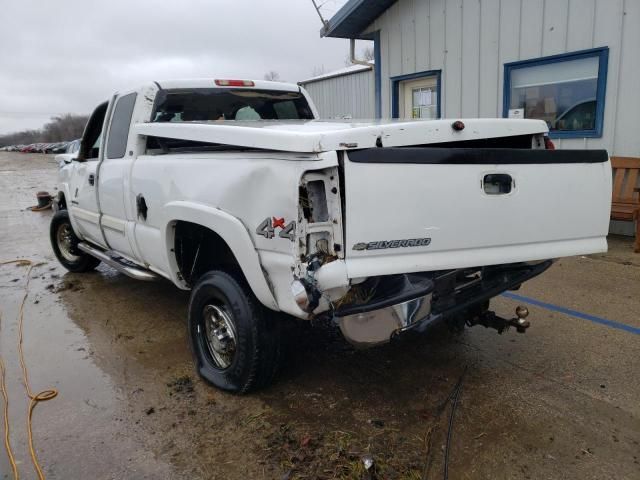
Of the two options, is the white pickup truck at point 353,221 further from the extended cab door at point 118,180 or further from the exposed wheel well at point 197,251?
the extended cab door at point 118,180

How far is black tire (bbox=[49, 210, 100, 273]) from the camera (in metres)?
6.55

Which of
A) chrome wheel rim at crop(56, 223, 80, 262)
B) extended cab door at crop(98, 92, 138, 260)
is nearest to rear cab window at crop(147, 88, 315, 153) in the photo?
extended cab door at crop(98, 92, 138, 260)

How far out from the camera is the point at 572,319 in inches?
180

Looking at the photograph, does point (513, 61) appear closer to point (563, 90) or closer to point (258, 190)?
point (563, 90)

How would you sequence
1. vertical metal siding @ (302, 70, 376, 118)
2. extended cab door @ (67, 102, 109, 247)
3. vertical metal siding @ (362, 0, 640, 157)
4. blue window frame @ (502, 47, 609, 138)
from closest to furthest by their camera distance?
extended cab door @ (67, 102, 109, 247) → vertical metal siding @ (362, 0, 640, 157) → blue window frame @ (502, 47, 609, 138) → vertical metal siding @ (302, 70, 376, 118)

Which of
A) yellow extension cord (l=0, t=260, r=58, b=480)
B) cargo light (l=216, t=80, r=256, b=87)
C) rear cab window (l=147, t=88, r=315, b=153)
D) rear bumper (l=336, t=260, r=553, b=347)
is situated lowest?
yellow extension cord (l=0, t=260, r=58, b=480)

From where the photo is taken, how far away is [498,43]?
8.29m

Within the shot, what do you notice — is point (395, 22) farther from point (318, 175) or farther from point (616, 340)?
point (318, 175)

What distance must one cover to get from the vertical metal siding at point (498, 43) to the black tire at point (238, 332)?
6182mm

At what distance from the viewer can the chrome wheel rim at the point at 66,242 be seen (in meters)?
6.60

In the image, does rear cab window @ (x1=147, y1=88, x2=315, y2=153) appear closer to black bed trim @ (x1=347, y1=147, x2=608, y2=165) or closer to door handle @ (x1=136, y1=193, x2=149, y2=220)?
door handle @ (x1=136, y1=193, x2=149, y2=220)

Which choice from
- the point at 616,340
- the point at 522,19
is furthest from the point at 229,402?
the point at 522,19

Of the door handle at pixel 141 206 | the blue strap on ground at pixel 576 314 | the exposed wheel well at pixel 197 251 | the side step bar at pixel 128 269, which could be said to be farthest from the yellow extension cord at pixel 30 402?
the blue strap on ground at pixel 576 314

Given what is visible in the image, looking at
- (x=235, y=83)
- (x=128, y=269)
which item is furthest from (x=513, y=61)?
(x=128, y=269)
